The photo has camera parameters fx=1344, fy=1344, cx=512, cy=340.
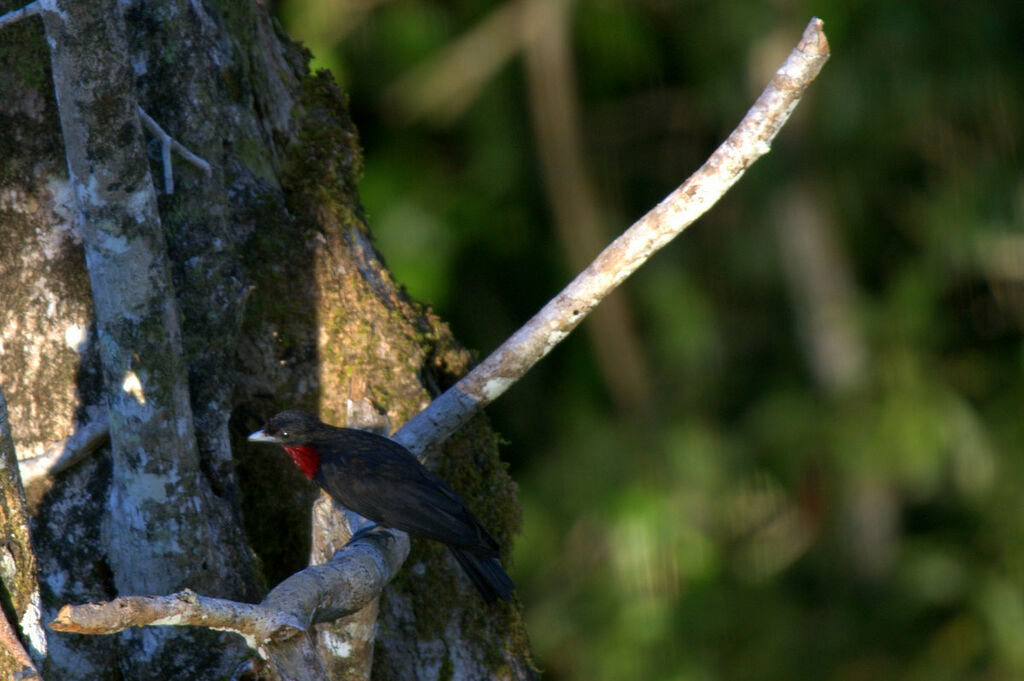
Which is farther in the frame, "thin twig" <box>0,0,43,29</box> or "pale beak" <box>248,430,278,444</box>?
"pale beak" <box>248,430,278,444</box>

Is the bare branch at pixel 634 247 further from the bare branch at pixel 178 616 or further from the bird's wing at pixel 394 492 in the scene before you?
the bare branch at pixel 178 616

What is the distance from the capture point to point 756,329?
Result: 11242 mm

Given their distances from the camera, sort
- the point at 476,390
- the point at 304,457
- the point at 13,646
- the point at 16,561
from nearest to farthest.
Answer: the point at 13,646
the point at 16,561
the point at 476,390
the point at 304,457

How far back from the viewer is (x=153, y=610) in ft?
6.89

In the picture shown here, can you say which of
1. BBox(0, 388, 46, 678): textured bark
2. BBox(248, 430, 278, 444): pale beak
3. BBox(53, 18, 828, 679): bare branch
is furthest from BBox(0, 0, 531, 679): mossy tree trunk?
BBox(53, 18, 828, 679): bare branch

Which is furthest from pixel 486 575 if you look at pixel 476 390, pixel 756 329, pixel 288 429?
pixel 756 329

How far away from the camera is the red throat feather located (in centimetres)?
354

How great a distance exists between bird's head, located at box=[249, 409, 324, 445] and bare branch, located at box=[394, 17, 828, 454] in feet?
0.85

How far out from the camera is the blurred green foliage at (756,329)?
32.2ft

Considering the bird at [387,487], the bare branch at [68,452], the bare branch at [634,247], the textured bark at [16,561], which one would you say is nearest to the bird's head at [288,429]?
the bird at [387,487]

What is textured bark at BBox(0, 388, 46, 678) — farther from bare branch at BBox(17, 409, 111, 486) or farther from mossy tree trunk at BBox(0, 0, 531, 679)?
bare branch at BBox(17, 409, 111, 486)

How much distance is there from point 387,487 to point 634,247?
0.95 m

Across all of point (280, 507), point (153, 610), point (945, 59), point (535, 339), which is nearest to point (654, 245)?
point (535, 339)

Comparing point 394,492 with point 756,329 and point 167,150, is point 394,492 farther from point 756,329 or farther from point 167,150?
point 756,329
